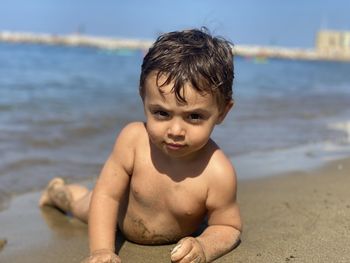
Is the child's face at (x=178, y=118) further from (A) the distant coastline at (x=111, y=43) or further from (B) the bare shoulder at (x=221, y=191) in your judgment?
(A) the distant coastline at (x=111, y=43)

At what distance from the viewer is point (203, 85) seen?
183 centimetres

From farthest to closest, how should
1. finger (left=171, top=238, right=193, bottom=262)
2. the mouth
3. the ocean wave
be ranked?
1. the ocean wave
2. the mouth
3. finger (left=171, top=238, right=193, bottom=262)

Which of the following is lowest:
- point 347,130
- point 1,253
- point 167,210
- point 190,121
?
point 347,130

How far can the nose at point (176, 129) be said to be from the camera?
6.02 feet

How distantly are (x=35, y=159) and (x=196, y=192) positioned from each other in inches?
97.4

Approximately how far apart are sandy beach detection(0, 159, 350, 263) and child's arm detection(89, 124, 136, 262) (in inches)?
6.8

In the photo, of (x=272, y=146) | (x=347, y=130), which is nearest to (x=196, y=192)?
(x=272, y=146)

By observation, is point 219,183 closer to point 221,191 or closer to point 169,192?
point 221,191

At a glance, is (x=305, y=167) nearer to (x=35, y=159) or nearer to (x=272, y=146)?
(x=272, y=146)

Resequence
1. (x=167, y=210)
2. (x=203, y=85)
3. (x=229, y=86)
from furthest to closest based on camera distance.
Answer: (x=167, y=210) < (x=229, y=86) < (x=203, y=85)

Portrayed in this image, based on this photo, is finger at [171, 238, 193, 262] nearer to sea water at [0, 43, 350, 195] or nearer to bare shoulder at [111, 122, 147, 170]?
bare shoulder at [111, 122, 147, 170]

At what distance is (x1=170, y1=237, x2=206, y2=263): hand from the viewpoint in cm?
179

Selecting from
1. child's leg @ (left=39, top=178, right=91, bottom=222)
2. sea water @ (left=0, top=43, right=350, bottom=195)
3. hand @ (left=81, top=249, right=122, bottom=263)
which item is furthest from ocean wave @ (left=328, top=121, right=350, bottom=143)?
hand @ (left=81, top=249, right=122, bottom=263)

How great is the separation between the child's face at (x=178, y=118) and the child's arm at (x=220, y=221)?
21 cm
